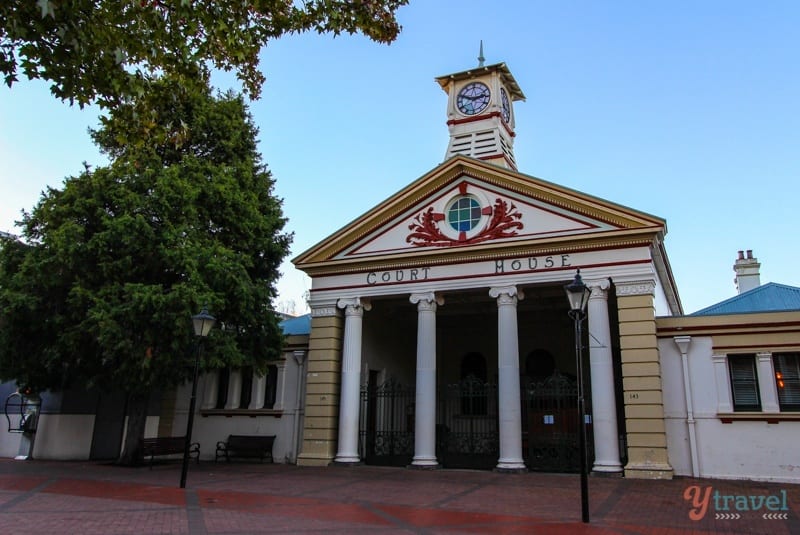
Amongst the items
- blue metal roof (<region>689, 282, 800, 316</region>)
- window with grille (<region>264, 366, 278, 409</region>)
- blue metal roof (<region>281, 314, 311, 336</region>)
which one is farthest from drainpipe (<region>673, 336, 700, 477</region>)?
blue metal roof (<region>281, 314, 311, 336</region>)

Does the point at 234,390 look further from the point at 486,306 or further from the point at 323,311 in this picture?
the point at 486,306

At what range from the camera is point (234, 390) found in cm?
2230

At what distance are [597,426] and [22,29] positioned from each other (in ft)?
48.6

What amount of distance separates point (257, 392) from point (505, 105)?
15013 millimetres

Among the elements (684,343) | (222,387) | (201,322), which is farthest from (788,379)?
(222,387)

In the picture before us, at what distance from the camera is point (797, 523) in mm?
9359

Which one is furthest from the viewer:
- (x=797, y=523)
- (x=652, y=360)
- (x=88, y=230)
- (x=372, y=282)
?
(x=372, y=282)

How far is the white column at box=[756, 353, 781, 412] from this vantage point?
51.0ft

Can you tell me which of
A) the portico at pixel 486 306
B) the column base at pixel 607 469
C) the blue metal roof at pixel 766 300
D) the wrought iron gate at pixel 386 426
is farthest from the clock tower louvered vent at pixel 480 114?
the column base at pixel 607 469

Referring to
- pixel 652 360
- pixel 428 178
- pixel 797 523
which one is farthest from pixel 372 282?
pixel 797 523

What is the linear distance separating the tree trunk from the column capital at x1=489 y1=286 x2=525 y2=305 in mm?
10802

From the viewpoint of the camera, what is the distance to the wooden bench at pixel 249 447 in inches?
806

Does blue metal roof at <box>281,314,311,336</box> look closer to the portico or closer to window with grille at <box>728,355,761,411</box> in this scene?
the portico

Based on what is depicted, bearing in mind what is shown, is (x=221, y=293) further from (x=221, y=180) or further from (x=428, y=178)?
(x=428, y=178)
